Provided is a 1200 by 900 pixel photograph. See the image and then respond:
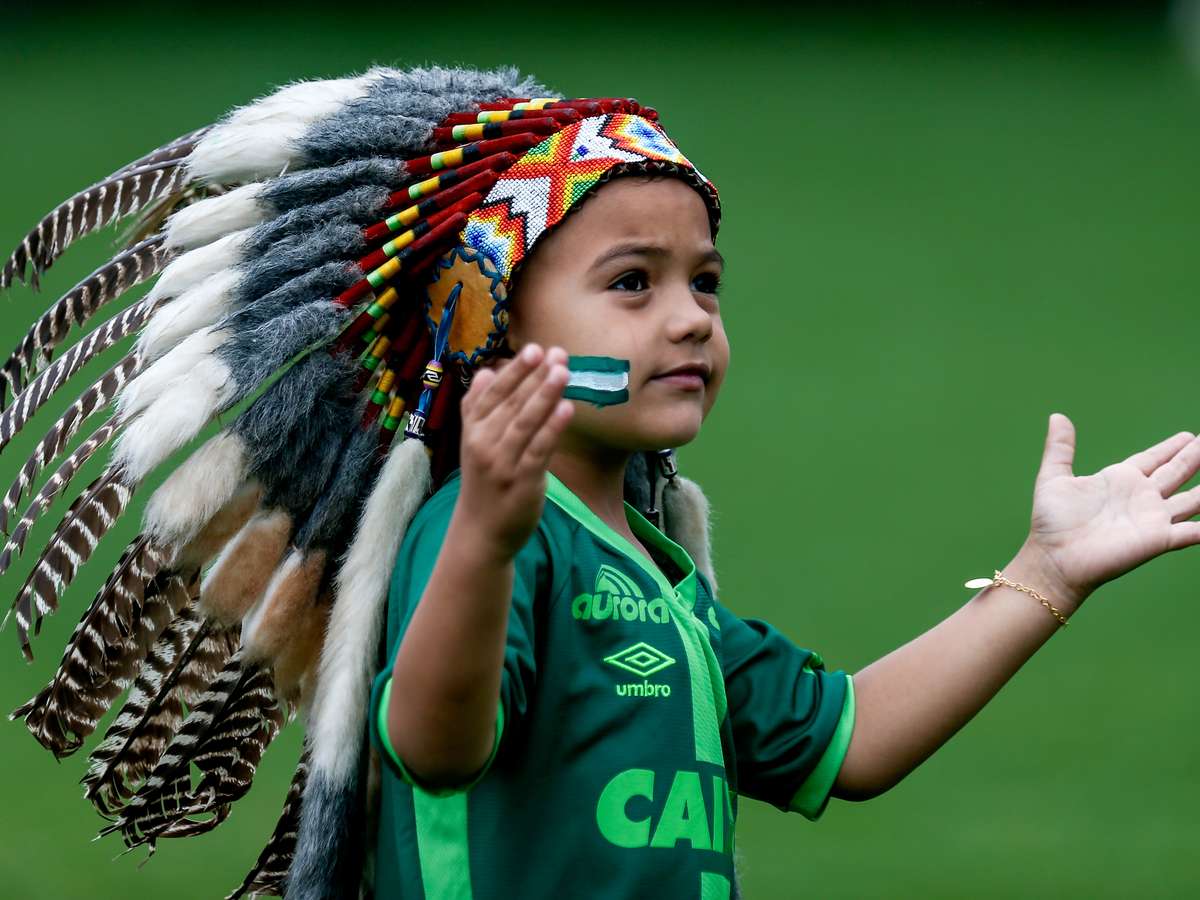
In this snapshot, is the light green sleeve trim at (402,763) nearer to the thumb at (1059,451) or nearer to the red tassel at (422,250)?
the red tassel at (422,250)

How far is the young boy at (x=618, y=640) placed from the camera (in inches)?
50.8

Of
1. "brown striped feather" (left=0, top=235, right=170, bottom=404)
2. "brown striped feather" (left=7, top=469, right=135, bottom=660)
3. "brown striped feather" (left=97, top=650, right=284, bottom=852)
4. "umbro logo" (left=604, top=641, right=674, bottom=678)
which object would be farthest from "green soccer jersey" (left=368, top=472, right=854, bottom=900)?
"brown striped feather" (left=0, top=235, right=170, bottom=404)

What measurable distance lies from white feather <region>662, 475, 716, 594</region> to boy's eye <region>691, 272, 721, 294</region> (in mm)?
284

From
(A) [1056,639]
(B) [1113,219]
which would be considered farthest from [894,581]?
(B) [1113,219]

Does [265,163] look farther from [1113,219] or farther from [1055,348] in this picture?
[1113,219]

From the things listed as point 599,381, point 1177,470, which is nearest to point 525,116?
point 599,381

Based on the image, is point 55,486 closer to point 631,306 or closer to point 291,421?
point 291,421

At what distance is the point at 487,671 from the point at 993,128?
4882 millimetres

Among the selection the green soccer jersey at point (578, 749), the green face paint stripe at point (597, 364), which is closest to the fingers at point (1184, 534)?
the green soccer jersey at point (578, 749)

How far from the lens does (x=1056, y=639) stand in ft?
12.4

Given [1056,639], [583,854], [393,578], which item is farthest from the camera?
[1056,639]

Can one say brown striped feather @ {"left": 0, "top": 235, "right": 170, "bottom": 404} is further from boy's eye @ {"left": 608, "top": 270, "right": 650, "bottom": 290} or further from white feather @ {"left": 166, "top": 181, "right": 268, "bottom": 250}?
boy's eye @ {"left": 608, "top": 270, "right": 650, "bottom": 290}

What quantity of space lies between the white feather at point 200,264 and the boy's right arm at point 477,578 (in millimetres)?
554

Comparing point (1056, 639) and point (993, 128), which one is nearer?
point (1056, 639)
